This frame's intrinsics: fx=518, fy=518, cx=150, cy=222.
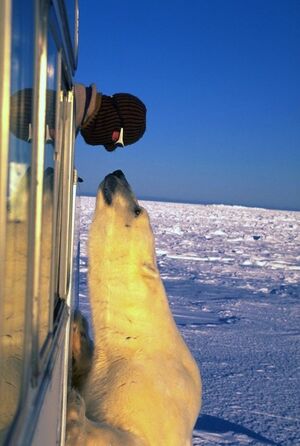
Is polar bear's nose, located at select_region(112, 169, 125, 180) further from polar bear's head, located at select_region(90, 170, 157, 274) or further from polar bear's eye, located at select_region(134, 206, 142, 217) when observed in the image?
polar bear's eye, located at select_region(134, 206, 142, 217)

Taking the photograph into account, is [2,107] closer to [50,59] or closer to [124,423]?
[50,59]

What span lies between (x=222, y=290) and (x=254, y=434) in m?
5.16

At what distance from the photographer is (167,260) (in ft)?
39.2

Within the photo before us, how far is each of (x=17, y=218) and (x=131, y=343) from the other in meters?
1.60

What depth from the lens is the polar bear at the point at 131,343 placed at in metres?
1.89

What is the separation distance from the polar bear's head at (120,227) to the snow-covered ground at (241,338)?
5.34ft

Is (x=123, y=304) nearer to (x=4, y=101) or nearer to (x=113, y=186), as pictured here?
(x=113, y=186)

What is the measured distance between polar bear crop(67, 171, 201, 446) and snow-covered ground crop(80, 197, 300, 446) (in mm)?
1407

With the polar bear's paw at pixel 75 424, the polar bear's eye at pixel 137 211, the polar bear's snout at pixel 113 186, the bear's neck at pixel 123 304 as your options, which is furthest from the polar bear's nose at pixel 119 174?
the polar bear's paw at pixel 75 424

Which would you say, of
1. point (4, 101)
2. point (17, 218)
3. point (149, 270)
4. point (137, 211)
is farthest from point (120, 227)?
point (4, 101)

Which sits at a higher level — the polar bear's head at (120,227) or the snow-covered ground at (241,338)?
the polar bear's head at (120,227)

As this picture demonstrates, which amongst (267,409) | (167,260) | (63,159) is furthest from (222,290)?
(63,159)

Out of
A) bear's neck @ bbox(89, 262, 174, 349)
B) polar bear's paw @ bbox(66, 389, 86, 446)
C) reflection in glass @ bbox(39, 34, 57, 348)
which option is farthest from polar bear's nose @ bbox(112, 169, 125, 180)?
reflection in glass @ bbox(39, 34, 57, 348)

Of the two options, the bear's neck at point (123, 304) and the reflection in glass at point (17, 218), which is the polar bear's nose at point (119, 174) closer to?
the bear's neck at point (123, 304)
